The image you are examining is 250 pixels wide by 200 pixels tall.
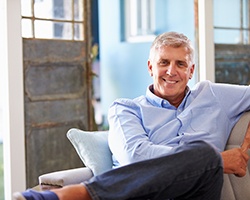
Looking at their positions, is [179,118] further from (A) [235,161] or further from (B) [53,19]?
(B) [53,19]

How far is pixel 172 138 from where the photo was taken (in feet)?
7.68

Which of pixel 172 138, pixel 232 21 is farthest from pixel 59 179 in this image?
pixel 232 21

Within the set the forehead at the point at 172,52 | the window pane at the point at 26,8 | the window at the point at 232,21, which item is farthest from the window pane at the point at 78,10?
the forehead at the point at 172,52

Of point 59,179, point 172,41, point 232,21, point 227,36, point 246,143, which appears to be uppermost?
point 232,21

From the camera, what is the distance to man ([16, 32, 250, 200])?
1.86 meters

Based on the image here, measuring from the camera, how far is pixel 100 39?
19.7ft

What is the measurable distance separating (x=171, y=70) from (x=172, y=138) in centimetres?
34

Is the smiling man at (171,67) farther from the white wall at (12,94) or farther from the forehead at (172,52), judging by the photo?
the white wall at (12,94)

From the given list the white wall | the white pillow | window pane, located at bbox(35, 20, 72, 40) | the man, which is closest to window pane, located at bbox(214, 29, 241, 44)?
window pane, located at bbox(35, 20, 72, 40)

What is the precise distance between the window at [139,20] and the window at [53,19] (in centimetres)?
174

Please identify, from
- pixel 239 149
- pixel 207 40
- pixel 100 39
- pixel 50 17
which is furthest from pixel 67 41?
pixel 100 39

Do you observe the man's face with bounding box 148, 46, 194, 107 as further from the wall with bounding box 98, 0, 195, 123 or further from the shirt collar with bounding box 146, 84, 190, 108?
the wall with bounding box 98, 0, 195, 123

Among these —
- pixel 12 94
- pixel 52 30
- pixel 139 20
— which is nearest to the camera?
pixel 12 94

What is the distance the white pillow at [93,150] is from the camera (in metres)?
2.29
